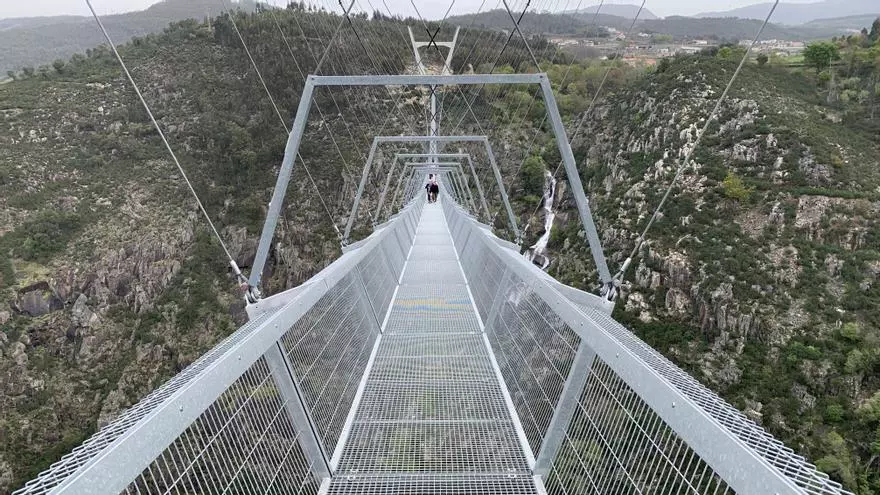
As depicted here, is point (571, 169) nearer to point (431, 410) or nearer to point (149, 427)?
point (431, 410)

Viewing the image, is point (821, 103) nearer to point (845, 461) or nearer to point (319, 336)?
point (845, 461)

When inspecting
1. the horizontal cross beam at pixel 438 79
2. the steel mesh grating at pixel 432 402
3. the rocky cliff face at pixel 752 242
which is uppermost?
the horizontal cross beam at pixel 438 79

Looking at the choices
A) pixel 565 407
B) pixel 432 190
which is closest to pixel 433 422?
pixel 565 407

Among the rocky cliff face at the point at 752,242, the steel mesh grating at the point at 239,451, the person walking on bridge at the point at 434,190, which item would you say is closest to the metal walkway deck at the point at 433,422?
the steel mesh grating at the point at 239,451

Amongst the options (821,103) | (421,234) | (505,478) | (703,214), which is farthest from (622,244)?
(505,478)

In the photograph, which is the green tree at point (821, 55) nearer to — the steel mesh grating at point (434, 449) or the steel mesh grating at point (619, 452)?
the steel mesh grating at point (434, 449)

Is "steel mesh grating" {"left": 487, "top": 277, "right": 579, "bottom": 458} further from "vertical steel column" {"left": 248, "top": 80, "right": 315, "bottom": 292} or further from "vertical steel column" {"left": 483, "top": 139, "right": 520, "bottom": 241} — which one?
"vertical steel column" {"left": 483, "top": 139, "right": 520, "bottom": 241}
